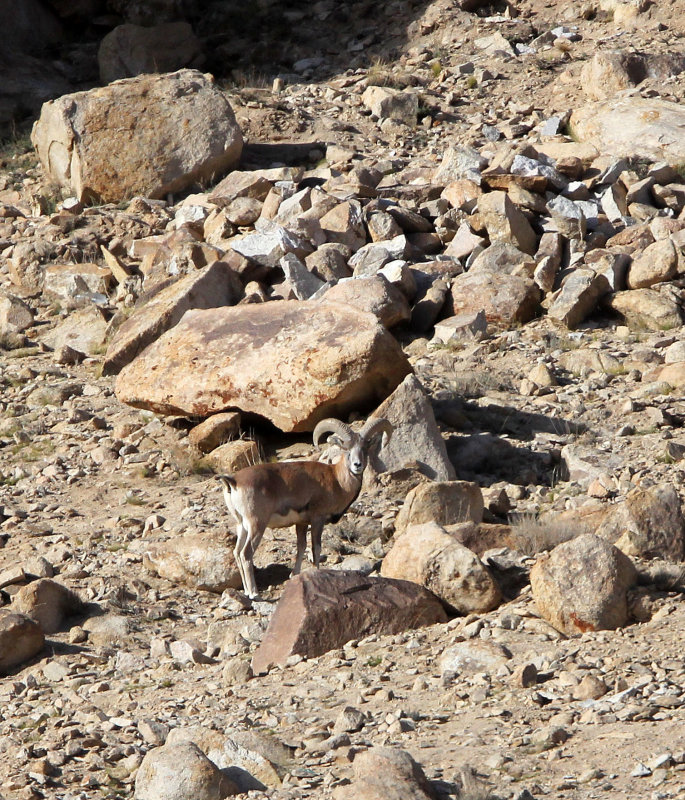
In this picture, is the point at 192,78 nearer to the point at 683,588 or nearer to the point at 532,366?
the point at 532,366

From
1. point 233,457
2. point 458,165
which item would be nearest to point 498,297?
point 458,165

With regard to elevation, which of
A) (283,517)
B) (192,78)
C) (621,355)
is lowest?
(621,355)

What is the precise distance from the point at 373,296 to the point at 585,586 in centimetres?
681

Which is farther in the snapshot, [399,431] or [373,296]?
[373,296]

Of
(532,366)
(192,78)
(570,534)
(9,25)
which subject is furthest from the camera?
(9,25)

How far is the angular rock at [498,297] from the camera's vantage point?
47.1 feet

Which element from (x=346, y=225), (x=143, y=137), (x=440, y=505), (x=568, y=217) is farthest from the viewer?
(x=143, y=137)

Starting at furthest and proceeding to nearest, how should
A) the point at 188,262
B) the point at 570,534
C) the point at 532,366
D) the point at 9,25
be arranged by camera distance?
1. the point at 9,25
2. the point at 188,262
3. the point at 532,366
4. the point at 570,534

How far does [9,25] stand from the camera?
24.5 meters

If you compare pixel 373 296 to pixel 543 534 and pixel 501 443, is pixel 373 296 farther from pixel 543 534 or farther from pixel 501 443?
pixel 543 534

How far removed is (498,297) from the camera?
14477mm

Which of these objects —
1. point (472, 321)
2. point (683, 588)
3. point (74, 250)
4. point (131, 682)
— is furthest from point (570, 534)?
point (74, 250)

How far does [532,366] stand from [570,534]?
182 inches

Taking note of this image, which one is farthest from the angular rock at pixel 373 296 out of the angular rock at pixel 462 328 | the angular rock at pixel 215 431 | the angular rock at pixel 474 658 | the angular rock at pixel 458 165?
the angular rock at pixel 474 658
